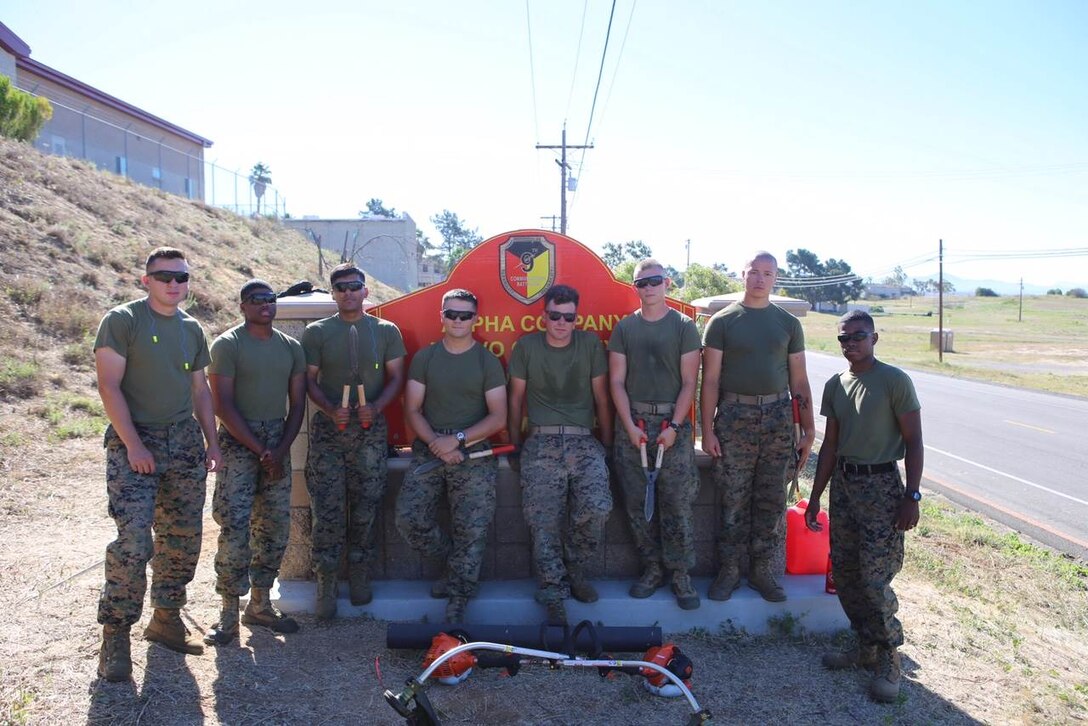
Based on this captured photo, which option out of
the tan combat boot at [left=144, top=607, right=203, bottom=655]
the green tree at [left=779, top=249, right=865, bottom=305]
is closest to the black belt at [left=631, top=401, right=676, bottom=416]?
the tan combat boot at [left=144, top=607, right=203, bottom=655]

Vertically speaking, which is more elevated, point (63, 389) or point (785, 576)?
point (63, 389)

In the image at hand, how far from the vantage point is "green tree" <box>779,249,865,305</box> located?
280 ft

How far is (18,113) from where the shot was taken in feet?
64.3

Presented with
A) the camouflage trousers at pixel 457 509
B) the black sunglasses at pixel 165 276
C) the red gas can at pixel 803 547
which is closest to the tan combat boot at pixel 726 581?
the red gas can at pixel 803 547

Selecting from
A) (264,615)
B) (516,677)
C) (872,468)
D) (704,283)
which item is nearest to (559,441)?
(516,677)

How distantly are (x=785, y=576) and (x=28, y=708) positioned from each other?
4.24 meters

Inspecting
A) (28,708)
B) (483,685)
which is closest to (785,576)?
(483,685)

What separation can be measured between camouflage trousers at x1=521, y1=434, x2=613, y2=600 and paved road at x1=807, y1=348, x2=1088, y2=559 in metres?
4.89

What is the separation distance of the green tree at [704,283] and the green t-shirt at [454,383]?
816 cm

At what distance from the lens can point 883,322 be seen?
223 feet

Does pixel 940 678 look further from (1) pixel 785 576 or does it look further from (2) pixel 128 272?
(2) pixel 128 272

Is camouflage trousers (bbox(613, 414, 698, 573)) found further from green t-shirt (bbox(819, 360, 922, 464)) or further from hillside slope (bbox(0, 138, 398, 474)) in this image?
hillside slope (bbox(0, 138, 398, 474))

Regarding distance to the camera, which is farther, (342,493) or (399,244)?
(399,244)

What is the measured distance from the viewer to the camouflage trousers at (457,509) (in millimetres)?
4461
